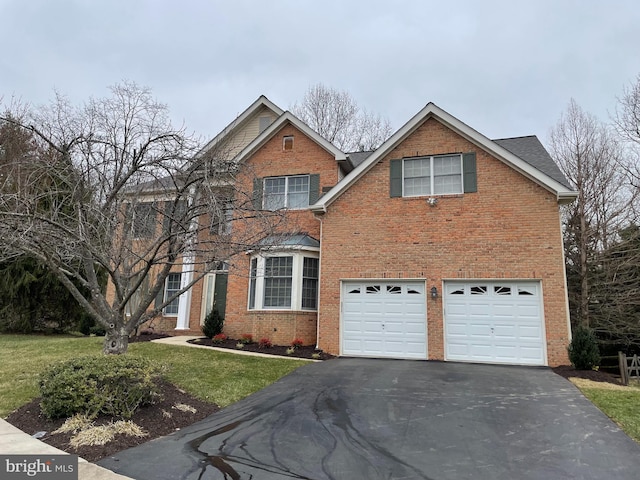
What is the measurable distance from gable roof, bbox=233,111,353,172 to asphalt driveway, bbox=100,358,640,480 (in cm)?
937

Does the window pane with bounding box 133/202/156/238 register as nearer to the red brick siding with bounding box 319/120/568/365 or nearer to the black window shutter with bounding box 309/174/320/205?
the red brick siding with bounding box 319/120/568/365

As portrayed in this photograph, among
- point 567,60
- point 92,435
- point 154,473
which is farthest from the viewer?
point 567,60

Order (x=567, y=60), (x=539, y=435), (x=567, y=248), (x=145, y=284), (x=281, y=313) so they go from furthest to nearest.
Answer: (x=567, y=60) → (x=567, y=248) → (x=145, y=284) → (x=281, y=313) → (x=539, y=435)

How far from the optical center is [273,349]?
13547 millimetres

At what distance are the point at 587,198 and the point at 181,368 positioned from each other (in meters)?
17.4

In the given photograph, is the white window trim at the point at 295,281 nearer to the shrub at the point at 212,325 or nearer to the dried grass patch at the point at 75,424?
the shrub at the point at 212,325

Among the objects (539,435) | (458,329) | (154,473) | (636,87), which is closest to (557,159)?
(636,87)

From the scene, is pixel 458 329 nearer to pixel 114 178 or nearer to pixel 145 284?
pixel 114 178

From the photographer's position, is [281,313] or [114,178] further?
[281,313]

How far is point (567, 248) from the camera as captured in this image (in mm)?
17891

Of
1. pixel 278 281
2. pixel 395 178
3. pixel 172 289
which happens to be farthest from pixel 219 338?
pixel 395 178

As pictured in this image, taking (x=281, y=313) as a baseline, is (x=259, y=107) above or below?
above

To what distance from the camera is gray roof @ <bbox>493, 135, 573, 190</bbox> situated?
13116 millimetres

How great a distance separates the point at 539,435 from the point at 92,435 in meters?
6.05
